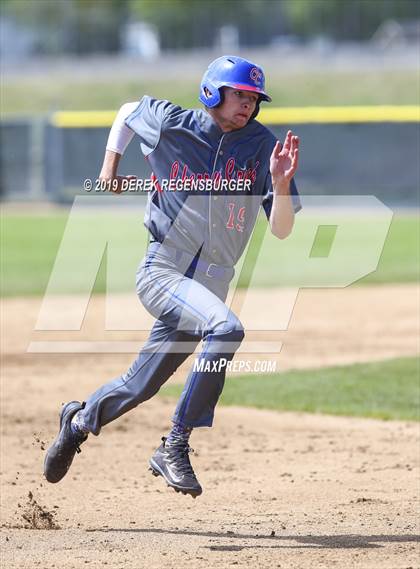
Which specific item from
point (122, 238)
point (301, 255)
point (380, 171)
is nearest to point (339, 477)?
point (301, 255)

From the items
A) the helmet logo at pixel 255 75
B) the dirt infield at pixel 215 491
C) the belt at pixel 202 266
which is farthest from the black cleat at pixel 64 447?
the helmet logo at pixel 255 75

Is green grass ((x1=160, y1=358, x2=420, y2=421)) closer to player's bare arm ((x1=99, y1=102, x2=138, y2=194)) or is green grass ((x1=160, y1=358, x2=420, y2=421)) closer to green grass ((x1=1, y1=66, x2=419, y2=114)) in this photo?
player's bare arm ((x1=99, y1=102, x2=138, y2=194))

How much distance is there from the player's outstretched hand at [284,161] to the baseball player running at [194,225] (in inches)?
2.2

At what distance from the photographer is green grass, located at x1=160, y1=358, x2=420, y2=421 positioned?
9734 millimetres

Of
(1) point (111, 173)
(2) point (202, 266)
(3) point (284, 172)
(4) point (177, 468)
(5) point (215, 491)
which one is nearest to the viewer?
(3) point (284, 172)

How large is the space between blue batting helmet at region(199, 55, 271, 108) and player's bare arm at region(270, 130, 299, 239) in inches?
14.2

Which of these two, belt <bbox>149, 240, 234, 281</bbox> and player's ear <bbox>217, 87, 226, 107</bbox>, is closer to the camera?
player's ear <bbox>217, 87, 226, 107</bbox>

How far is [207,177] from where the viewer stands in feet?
19.1

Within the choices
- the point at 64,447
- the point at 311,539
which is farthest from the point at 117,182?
the point at 311,539

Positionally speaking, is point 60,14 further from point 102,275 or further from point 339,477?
point 339,477

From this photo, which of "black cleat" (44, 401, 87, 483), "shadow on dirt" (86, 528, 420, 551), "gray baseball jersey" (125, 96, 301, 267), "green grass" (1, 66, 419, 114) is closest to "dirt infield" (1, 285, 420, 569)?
"shadow on dirt" (86, 528, 420, 551)

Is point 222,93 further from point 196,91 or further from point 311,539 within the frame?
point 196,91

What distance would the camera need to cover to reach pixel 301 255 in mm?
20188

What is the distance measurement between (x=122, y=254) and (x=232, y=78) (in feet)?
48.9
